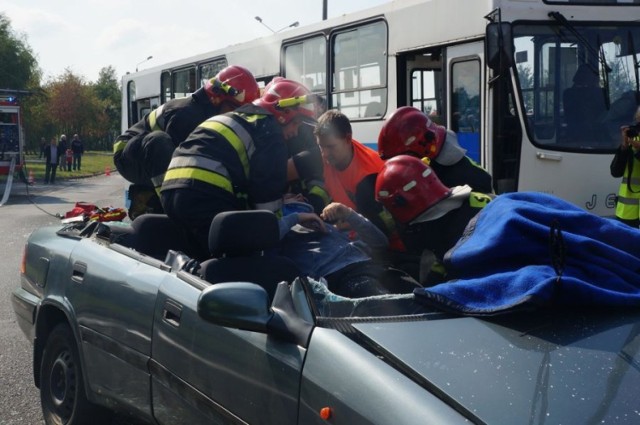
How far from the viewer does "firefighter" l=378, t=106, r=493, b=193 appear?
4695 mm

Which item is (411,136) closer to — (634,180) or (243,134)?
(243,134)

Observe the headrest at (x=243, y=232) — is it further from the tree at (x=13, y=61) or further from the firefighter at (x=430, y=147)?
the tree at (x=13, y=61)

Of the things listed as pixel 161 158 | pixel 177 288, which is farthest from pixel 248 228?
pixel 161 158

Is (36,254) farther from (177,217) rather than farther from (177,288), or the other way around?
(177,288)

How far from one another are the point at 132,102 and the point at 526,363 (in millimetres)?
17601

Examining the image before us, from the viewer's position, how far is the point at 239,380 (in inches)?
105

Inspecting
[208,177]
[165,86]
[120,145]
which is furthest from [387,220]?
[165,86]

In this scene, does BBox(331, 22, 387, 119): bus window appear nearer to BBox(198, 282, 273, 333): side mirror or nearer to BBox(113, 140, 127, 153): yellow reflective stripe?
BBox(113, 140, 127, 153): yellow reflective stripe

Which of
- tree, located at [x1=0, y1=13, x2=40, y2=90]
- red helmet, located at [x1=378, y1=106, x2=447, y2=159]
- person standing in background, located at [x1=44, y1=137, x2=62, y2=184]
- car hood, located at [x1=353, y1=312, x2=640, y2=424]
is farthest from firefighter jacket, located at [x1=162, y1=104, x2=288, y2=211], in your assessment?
tree, located at [x1=0, y1=13, x2=40, y2=90]

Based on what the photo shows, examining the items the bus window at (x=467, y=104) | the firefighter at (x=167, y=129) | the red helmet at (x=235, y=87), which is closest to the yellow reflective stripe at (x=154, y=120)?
the firefighter at (x=167, y=129)

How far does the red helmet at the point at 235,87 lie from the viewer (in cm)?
576

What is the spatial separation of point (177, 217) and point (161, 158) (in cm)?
151

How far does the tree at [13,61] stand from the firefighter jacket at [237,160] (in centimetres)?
4756

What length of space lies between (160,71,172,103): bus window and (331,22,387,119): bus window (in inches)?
243
